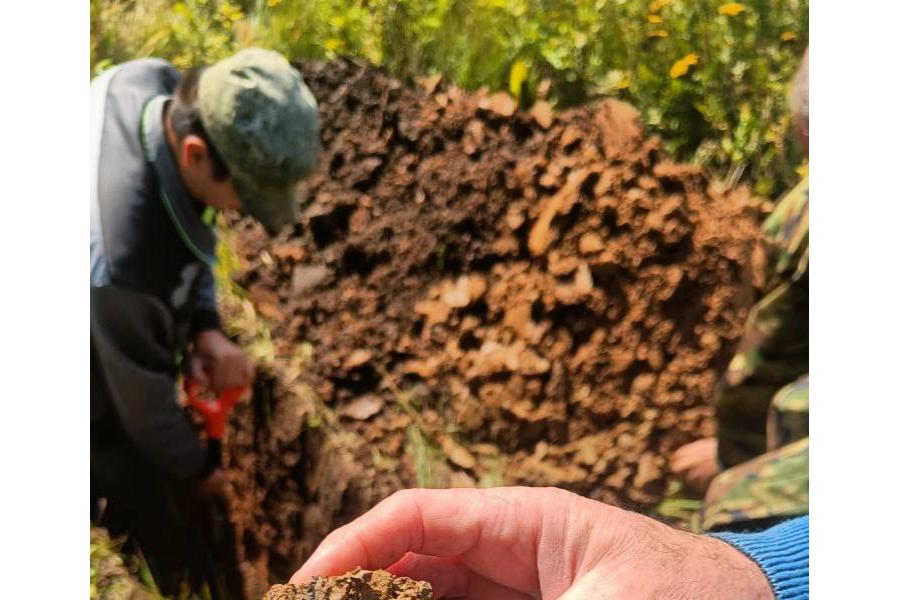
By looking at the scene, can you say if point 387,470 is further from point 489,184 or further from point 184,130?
point 184,130

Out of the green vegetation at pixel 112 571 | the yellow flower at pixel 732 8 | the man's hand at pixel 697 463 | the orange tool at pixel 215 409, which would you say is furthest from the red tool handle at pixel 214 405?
the yellow flower at pixel 732 8

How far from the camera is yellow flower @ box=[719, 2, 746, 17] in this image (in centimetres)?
149

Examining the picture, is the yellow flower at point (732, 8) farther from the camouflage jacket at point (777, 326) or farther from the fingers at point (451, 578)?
the fingers at point (451, 578)

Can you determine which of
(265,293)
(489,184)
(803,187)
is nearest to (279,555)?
(265,293)

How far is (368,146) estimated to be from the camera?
1.63m

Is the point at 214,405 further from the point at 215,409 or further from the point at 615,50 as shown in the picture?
the point at 615,50

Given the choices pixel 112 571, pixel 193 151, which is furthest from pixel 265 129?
pixel 112 571

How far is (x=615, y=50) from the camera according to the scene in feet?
5.03

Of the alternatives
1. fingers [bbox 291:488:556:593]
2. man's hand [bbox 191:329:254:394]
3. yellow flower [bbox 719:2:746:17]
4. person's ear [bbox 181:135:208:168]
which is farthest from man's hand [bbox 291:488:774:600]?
yellow flower [bbox 719:2:746:17]

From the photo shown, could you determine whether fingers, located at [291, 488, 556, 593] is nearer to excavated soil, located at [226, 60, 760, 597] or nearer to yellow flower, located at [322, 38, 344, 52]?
excavated soil, located at [226, 60, 760, 597]

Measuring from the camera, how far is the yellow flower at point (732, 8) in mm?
1487

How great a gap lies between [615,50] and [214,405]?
0.80 meters

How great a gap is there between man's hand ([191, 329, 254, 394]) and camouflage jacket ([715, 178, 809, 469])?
0.73 metres

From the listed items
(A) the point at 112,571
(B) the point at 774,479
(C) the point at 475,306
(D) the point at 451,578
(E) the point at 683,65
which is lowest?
Result: (A) the point at 112,571
